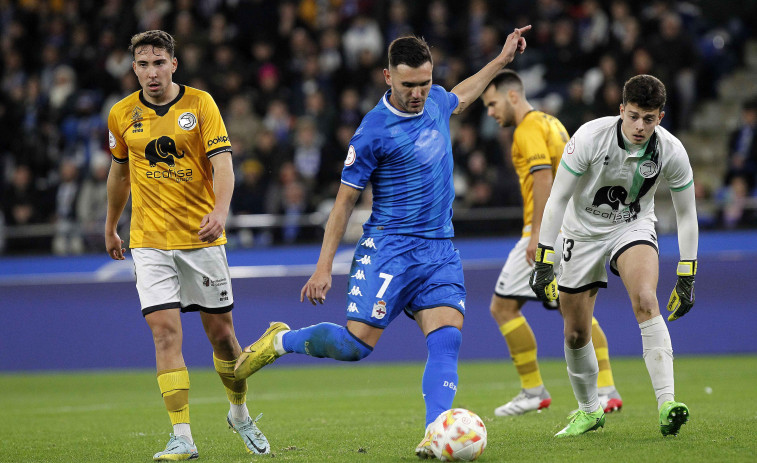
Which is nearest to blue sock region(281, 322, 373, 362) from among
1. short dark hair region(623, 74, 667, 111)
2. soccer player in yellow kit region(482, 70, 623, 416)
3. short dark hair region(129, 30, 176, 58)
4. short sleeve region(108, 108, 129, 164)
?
short sleeve region(108, 108, 129, 164)

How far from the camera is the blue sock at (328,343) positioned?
5.83 meters

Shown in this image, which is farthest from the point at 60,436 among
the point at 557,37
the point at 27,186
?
the point at 557,37

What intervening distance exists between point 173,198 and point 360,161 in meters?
1.37

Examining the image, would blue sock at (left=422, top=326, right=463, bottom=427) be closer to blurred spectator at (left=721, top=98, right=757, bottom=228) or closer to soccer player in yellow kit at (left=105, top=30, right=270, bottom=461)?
soccer player in yellow kit at (left=105, top=30, right=270, bottom=461)

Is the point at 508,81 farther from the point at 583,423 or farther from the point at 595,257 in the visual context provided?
the point at 583,423

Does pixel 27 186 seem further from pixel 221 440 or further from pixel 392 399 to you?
pixel 221 440

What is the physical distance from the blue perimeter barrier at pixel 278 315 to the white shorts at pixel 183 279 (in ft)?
23.6

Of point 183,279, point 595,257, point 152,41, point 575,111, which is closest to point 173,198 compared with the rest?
point 183,279

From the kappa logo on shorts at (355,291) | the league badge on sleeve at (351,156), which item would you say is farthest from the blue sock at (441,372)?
the league badge on sleeve at (351,156)

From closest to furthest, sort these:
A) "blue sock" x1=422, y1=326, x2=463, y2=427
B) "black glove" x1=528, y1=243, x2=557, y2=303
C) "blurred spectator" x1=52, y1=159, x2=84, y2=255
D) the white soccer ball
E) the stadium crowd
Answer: the white soccer ball, "blue sock" x1=422, y1=326, x2=463, y2=427, "black glove" x1=528, y1=243, x2=557, y2=303, the stadium crowd, "blurred spectator" x1=52, y1=159, x2=84, y2=255

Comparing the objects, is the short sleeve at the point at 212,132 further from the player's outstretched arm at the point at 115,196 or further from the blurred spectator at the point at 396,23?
the blurred spectator at the point at 396,23

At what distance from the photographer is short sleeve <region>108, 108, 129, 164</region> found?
255 inches

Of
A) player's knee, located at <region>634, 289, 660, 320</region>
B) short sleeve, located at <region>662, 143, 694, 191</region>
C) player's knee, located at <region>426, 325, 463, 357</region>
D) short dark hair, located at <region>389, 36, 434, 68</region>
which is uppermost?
short dark hair, located at <region>389, 36, 434, 68</region>

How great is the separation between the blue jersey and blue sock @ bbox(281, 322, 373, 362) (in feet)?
2.09
